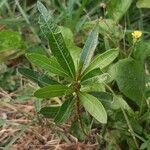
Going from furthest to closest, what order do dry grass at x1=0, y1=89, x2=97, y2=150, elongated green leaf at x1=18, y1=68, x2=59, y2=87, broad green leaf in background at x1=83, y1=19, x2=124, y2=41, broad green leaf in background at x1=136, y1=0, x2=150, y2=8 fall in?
broad green leaf in background at x1=136, y1=0, x2=150, y2=8, broad green leaf in background at x1=83, y1=19, x2=124, y2=41, dry grass at x1=0, y1=89, x2=97, y2=150, elongated green leaf at x1=18, y1=68, x2=59, y2=87

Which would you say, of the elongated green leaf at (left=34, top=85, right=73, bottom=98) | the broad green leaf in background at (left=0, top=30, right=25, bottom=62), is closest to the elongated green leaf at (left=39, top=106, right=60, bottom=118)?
the elongated green leaf at (left=34, top=85, right=73, bottom=98)

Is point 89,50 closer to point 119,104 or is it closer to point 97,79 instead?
point 97,79

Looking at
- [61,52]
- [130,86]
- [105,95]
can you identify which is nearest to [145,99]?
[130,86]

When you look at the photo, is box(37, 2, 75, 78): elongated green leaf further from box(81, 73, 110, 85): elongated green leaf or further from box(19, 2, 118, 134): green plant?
box(81, 73, 110, 85): elongated green leaf

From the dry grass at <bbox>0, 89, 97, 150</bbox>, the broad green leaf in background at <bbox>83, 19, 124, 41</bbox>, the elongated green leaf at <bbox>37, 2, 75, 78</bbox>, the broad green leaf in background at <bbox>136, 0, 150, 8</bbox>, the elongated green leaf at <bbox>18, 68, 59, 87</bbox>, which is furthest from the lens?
the broad green leaf in background at <bbox>136, 0, 150, 8</bbox>

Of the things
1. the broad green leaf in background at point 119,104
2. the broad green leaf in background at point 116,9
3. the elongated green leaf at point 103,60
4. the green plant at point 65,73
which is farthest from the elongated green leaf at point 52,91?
the broad green leaf in background at point 116,9

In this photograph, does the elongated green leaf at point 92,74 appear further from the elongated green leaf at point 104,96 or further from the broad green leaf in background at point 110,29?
the broad green leaf in background at point 110,29
